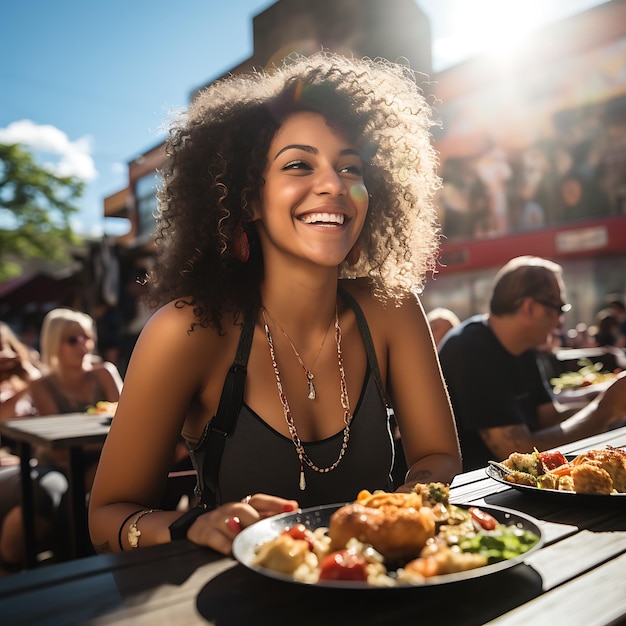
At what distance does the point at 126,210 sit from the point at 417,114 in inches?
1053

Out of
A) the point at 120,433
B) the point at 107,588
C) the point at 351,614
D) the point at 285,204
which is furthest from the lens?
the point at 285,204

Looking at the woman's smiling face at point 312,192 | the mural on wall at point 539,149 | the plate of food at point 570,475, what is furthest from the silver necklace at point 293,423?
the mural on wall at point 539,149

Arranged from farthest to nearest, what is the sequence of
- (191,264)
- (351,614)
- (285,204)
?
1. (191,264)
2. (285,204)
3. (351,614)

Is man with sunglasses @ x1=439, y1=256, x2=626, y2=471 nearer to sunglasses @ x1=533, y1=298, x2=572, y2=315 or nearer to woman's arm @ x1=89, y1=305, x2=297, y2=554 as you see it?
sunglasses @ x1=533, y1=298, x2=572, y2=315

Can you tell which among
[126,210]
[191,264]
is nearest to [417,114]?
[191,264]

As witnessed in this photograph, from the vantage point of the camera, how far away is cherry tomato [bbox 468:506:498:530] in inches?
44.0

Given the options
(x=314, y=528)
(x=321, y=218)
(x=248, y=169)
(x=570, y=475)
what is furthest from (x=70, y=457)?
(x=570, y=475)

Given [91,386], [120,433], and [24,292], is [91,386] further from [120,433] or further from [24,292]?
[24,292]

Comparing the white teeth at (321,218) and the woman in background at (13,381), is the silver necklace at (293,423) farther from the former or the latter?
the woman in background at (13,381)

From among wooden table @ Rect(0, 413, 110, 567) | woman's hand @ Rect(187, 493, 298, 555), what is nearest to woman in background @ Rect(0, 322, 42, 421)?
wooden table @ Rect(0, 413, 110, 567)

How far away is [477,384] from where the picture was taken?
10.0ft

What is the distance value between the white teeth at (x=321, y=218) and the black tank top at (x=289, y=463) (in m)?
0.55

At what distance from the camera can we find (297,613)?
2.88 feet

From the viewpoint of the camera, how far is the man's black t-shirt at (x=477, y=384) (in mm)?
3031
